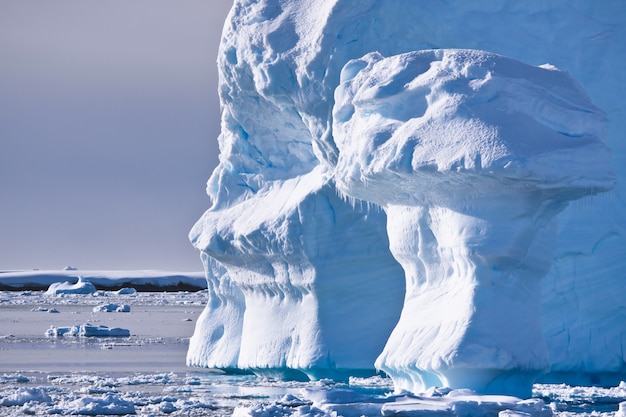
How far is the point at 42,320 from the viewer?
116 feet

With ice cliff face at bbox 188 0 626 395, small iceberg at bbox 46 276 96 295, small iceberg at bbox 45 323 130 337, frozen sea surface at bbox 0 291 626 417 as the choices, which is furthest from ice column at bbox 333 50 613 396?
small iceberg at bbox 46 276 96 295

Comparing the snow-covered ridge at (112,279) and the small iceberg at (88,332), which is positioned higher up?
the snow-covered ridge at (112,279)

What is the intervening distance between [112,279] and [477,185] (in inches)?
2469

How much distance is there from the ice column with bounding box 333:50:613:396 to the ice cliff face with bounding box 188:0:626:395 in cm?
2

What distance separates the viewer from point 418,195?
1288 cm

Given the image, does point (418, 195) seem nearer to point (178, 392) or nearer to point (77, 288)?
point (178, 392)

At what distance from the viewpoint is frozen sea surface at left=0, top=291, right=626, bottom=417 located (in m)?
10.9

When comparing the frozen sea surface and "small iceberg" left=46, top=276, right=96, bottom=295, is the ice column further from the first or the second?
"small iceberg" left=46, top=276, right=96, bottom=295

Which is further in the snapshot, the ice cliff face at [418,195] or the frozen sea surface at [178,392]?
the ice cliff face at [418,195]

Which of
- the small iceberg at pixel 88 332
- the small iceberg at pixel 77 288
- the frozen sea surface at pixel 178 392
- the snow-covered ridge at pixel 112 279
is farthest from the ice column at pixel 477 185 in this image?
the snow-covered ridge at pixel 112 279

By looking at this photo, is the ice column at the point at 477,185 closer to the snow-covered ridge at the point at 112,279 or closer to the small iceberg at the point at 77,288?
the small iceberg at the point at 77,288

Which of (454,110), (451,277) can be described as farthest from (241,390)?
(454,110)

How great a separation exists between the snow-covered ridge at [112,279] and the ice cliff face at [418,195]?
51999 millimetres

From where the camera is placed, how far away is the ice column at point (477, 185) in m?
12.0
